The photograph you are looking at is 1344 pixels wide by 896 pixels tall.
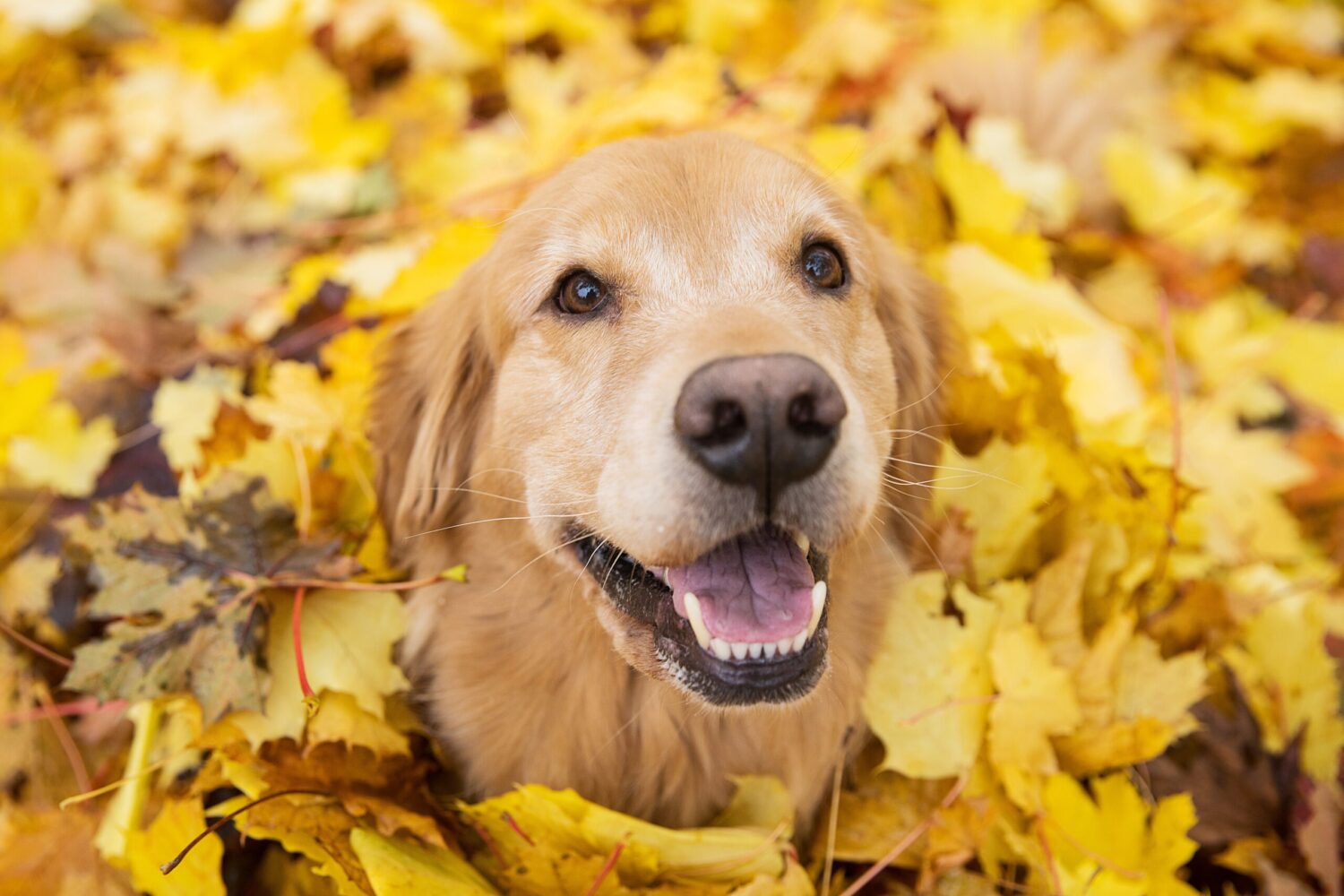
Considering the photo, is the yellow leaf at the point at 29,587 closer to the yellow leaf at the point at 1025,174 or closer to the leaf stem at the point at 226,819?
the leaf stem at the point at 226,819

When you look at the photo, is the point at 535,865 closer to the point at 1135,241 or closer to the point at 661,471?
the point at 661,471

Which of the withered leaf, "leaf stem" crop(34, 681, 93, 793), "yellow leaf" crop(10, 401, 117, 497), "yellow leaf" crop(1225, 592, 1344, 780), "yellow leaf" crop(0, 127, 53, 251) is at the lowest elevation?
the withered leaf

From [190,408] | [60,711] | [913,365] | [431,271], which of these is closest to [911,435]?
[913,365]

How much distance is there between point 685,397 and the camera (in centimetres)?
167

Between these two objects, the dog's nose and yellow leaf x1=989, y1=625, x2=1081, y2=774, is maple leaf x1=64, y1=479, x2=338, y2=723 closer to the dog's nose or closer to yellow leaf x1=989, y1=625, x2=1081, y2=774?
the dog's nose

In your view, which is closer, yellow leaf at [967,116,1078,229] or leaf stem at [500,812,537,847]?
leaf stem at [500,812,537,847]

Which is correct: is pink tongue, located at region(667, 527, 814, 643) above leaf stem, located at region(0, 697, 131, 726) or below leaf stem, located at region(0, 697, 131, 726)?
above

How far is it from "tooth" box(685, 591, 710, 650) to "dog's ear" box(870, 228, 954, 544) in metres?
0.71

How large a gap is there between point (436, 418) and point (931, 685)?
1.30 meters

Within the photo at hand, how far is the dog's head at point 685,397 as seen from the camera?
5.53ft

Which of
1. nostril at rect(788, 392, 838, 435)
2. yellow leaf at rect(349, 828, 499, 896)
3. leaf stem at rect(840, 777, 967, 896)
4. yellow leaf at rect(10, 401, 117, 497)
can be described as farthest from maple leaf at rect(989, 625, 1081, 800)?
yellow leaf at rect(10, 401, 117, 497)

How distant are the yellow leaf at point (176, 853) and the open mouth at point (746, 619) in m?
1.00

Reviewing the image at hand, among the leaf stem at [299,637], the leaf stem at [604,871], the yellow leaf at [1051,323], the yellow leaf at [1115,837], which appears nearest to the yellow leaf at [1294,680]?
the yellow leaf at [1115,837]

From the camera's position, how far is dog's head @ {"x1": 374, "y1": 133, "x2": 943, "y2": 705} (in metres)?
1.69
